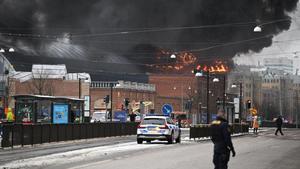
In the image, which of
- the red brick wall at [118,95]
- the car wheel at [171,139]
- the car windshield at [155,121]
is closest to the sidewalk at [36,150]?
the car windshield at [155,121]

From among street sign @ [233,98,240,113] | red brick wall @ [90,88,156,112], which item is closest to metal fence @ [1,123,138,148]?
street sign @ [233,98,240,113]

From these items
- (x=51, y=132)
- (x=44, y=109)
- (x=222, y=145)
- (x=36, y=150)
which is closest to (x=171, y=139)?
(x=51, y=132)

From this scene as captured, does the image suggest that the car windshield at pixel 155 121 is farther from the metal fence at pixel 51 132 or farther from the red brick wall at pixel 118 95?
the red brick wall at pixel 118 95

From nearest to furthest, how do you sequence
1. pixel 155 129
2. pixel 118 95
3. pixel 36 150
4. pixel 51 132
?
pixel 36 150
pixel 155 129
pixel 51 132
pixel 118 95

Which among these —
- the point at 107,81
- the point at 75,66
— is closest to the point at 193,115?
the point at 107,81

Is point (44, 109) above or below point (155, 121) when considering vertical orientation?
above

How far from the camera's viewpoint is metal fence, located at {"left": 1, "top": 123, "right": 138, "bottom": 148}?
31031 millimetres

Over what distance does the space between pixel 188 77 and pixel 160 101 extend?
29.7ft

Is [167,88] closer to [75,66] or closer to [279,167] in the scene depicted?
[75,66]

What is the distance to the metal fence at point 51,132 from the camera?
3103 centimetres

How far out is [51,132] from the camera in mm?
35469

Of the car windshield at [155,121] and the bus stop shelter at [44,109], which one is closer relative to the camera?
the car windshield at [155,121]

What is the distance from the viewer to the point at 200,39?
84.6m

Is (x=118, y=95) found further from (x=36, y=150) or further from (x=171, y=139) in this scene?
(x=36, y=150)
